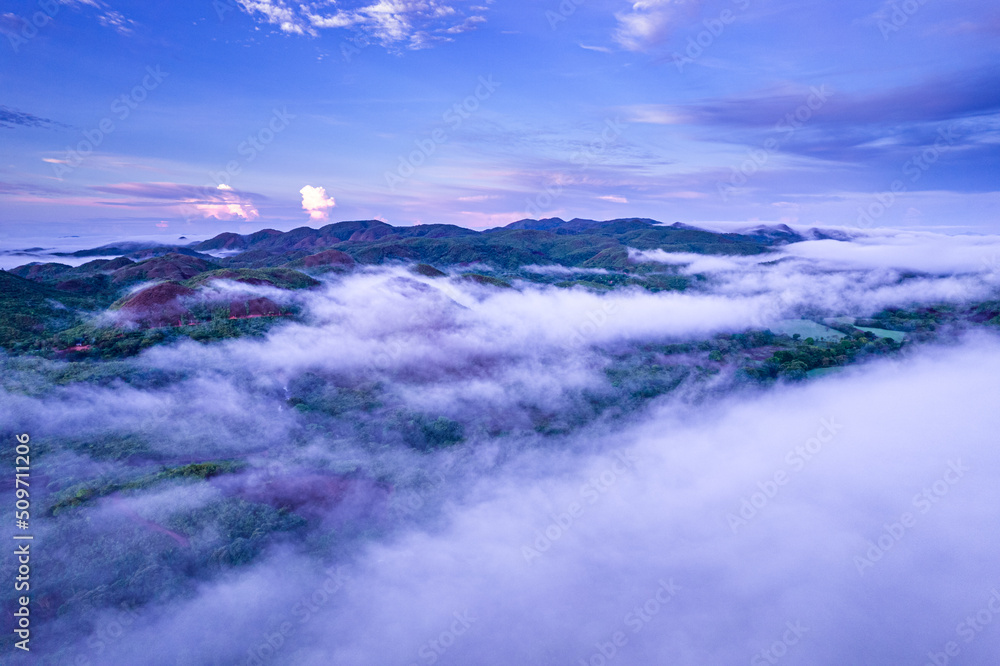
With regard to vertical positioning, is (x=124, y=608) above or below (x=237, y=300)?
below

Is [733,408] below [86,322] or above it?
below

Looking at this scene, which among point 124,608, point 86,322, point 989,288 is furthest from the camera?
point 989,288

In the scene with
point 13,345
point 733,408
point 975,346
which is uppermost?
point 13,345

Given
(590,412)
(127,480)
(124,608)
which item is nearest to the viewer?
(124,608)

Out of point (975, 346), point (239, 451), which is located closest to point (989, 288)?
point (975, 346)

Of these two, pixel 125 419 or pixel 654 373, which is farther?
pixel 654 373

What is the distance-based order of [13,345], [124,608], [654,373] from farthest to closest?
[654,373] < [13,345] < [124,608]

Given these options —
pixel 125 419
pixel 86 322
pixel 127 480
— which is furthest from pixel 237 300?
pixel 127 480

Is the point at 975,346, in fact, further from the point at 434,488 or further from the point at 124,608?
the point at 124,608

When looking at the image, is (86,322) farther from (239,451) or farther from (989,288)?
(989,288)
